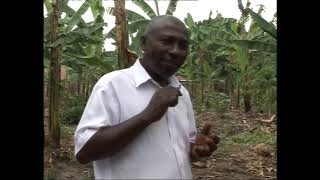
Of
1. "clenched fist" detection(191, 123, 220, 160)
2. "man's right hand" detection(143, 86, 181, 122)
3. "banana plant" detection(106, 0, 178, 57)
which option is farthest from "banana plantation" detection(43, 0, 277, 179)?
"man's right hand" detection(143, 86, 181, 122)

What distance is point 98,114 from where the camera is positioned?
1.30m

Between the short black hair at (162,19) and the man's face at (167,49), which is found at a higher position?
the short black hair at (162,19)

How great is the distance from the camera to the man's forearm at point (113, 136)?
1.26 meters

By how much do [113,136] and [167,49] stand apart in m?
0.38

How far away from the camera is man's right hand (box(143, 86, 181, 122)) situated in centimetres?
128

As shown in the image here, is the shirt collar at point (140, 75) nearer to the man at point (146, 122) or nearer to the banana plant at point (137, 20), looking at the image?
the man at point (146, 122)

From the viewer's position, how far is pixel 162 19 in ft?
4.85

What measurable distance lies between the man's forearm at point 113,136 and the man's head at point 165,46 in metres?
0.25

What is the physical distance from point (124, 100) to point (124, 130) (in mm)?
132

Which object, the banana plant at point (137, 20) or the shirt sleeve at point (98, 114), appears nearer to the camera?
the shirt sleeve at point (98, 114)

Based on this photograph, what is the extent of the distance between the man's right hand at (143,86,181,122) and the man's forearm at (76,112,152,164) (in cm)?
2

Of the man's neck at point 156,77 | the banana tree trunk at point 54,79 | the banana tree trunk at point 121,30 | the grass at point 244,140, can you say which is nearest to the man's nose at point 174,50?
the man's neck at point 156,77

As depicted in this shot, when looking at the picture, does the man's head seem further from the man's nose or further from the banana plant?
the banana plant
